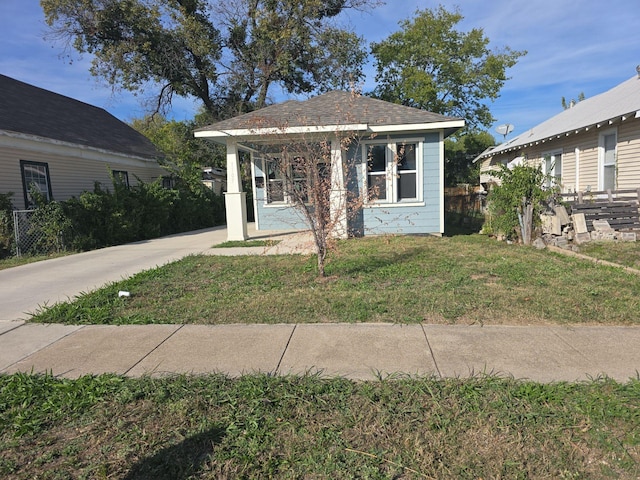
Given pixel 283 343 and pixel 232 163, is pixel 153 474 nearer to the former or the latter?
pixel 283 343

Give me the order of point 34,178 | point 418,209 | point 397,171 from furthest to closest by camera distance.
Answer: point 34,178 < point 418,209 < point 397,171

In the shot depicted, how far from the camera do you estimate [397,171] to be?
11727mm

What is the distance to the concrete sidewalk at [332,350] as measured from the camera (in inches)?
142

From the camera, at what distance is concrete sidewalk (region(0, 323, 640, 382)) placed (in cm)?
360

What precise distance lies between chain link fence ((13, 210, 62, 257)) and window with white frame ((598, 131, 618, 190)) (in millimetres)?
16170

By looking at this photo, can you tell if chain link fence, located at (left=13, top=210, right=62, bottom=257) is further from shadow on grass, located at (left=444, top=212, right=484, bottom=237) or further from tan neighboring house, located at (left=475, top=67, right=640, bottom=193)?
tan neighboring house, located at (left=475, top=67, right=640, bottom=193)

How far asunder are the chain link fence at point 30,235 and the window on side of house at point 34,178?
1488 mm

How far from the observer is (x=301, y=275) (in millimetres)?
7027

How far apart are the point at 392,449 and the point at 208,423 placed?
1.25 m

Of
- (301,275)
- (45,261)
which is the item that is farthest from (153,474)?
(45,261)

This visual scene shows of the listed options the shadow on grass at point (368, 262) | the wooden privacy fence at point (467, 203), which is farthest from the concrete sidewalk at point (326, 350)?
the wooden privacy fence at point (467, 203)

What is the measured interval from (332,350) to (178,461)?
183 cm

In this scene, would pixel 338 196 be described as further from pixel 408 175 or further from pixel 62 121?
pixel 62 121

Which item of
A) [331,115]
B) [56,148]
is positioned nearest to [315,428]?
[331,115]
